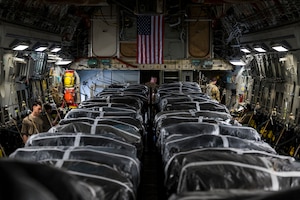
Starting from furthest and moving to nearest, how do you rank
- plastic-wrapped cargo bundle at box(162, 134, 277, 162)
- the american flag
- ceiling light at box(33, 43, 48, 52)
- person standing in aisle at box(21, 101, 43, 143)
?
the american flag → ceiling light at box(33, 43, 48, 52) → person standing in aisle at box(21, 101, 43, 143) → plastic-wrapped cargo bundle at box(162, 134, 277, 162)

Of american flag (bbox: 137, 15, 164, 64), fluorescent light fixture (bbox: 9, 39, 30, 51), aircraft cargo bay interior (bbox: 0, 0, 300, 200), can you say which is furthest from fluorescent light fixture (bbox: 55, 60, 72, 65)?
fluorescent light fixture (bbox: 9, 39, 30, 51)

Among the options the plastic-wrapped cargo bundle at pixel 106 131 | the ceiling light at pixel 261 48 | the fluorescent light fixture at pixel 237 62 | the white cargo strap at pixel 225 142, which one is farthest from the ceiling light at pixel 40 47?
the white cargo strap at pixel 225 142

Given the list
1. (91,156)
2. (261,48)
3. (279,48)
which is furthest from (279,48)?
(91,156)

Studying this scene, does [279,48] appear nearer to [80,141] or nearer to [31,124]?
[31,124]

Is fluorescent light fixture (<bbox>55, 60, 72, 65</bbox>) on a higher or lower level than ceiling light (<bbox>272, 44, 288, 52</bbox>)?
lower

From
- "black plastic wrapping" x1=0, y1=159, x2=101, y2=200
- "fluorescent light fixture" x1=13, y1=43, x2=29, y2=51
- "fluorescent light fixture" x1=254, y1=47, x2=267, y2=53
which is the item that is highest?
"fluorescent light fixture" x1=254, y1=47, x2=267, y2=53

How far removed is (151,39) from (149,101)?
2.60m

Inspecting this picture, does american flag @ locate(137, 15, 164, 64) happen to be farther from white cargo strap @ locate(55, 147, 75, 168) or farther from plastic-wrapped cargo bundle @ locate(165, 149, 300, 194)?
plastic-wrapped cargo bundle @ locate(165, 149, 300, 194)

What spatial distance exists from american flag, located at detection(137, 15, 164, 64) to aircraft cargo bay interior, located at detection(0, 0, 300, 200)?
39 mm

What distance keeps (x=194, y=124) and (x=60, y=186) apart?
4869 millimetres

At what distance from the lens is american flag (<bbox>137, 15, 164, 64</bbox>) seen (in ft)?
57.7

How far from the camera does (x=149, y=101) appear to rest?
1645 centimetres

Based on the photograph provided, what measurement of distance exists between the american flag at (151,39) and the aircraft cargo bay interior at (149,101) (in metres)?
0.04

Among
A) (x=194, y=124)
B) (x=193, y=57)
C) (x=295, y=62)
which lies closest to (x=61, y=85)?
(x=193, y=57)
